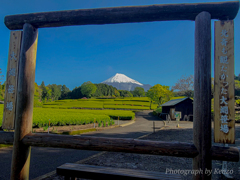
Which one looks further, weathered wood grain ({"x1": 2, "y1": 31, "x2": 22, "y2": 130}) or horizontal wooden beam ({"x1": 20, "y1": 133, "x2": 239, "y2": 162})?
weathered wood grain ({"x1": 2, "y1": 31, "x2": 22, "y2": 130})

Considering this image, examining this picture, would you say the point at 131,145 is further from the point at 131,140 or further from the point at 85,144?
the point at 85,144

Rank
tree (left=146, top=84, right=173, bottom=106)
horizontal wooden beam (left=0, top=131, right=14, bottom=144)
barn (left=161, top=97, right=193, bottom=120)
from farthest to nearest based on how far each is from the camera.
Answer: tree (left=146, top=84, right=173, bottom=106), barn (left=161, top=97, right=193, bottom=120), horizontal wooden beam (left=0, top=131, right=14, bottom=144)

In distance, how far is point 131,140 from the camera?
266 centimetres

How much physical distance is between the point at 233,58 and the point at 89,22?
259cm

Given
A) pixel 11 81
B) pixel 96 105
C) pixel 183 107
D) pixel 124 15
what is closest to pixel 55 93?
pixel 96 105

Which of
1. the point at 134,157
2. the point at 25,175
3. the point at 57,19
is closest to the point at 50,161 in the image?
the point at 25,175

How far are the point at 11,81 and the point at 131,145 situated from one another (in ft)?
8.61

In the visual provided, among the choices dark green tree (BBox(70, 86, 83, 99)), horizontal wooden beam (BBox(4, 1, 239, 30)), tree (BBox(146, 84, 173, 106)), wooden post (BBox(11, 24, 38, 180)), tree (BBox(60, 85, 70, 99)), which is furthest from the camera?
dark green tree (BBox(70, 86, 83, 99))

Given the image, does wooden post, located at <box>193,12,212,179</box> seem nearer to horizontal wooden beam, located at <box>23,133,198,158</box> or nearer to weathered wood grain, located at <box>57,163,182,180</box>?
horizontal wooden beam, located at <box>23,133,198,158</box>

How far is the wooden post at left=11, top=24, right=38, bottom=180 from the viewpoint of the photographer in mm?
2889

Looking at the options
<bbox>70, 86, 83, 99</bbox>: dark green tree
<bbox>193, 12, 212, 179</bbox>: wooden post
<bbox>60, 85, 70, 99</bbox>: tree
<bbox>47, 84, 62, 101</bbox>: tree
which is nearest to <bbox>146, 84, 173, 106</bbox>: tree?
<bbox>193, 12, 212, 179</bbox>: wooden post

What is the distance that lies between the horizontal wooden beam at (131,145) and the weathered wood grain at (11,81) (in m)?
0.59

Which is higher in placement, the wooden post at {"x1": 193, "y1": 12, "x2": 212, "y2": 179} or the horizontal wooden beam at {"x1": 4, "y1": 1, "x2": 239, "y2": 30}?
the horizontal wooden beam at {"x1": 4, "y1": 1, "x2": 239, "y2": 30}

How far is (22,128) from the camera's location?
115 inches
